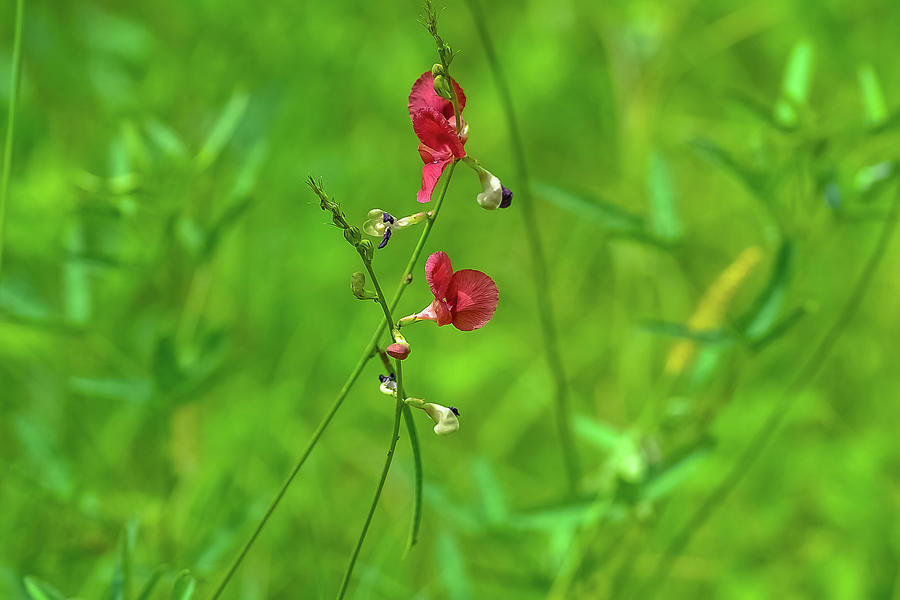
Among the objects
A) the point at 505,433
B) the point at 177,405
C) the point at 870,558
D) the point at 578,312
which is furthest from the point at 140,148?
the point at 870,558

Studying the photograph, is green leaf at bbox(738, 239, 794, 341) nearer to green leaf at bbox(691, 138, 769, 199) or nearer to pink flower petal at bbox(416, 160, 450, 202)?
green leaf at bbox(691, 138, 769, 199)

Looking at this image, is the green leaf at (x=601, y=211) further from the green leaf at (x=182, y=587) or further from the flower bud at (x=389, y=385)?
the green leaf at (x=182, y=587)

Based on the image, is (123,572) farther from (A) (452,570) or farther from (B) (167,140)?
(B) (167,140)

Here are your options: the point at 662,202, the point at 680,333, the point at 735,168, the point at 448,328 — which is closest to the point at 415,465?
the point at 680,333

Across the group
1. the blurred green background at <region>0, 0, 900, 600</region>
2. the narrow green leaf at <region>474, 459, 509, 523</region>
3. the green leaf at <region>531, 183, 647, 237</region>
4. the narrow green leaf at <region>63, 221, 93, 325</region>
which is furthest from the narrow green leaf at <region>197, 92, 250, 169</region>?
the narrow green leaf at <region>474, 459, 509, 523</region>

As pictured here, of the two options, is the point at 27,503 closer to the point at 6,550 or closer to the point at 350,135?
the point at 6,550

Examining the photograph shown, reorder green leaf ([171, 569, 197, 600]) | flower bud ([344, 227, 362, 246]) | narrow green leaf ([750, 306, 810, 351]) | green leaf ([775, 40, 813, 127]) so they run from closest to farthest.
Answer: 1. flower bud ([344, 227, 362, 246])
2. green leaf ([171, 569, 197, 600])
3. narrow green leaf ([750, 306, 810, 351])
4. green leaf ([775, 40, 813, 127])

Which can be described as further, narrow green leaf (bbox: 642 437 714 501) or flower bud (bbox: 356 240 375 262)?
narrow green leaf (bbox: 642 437 714 501)
